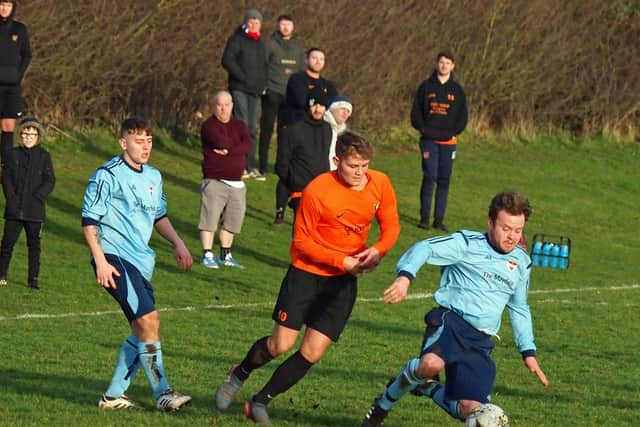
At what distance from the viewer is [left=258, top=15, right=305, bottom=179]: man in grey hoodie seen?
68.2 feet

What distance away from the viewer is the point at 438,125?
64.4 feet

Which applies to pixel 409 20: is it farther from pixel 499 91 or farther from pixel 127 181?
pixel 127 181

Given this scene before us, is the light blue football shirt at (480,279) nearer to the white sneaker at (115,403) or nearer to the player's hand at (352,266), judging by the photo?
the player's hand at (352,266)

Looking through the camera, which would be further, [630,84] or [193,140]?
[630,84]

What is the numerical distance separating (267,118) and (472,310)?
13723 mm

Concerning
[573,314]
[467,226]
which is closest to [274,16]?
[467,226]

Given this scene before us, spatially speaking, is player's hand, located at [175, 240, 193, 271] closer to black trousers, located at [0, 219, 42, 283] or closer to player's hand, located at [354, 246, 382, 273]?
player's hand, located at [354, 246, 382, 273]

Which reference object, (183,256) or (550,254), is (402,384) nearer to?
(183,256)

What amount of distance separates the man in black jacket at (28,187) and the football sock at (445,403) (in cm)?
661

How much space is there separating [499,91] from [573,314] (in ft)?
52.0

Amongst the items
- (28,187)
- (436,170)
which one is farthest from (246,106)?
(28,187)

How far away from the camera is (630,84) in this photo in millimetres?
31125

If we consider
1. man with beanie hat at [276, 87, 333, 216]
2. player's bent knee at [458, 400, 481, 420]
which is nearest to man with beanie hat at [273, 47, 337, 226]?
man with beanie hat at [276, 87, 333, 216]

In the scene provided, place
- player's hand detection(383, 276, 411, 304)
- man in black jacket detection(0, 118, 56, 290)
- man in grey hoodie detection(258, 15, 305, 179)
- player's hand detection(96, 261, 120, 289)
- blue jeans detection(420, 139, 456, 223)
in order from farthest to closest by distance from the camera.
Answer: man in grey hoodie detection(258, 15, 305, 179) < blue jeans detection(420, 139, 456, 223) < man in black jacket detection(0, 118, 56, 290) < player's hand detection(96, 261, 120, 289) < player's hand detection(383, 276, 411, 304)
